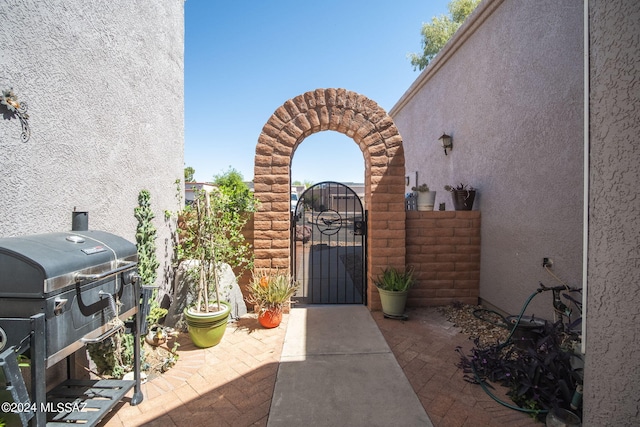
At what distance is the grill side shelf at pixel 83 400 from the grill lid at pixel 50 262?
0.93 meters

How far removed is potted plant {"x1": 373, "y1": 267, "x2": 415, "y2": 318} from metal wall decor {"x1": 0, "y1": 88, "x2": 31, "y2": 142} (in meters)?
3.97

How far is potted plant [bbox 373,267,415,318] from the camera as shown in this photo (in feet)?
13.0

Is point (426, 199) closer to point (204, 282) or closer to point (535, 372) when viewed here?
point (535, 372)

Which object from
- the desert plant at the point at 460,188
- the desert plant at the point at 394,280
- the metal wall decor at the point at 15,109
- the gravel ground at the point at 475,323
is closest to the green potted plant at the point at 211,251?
the metal wall decor at the point at 15,109

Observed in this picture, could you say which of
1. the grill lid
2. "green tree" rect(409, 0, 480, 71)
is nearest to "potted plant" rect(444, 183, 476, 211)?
the grill lid

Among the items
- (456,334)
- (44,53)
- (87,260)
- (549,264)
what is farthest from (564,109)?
(44,53)

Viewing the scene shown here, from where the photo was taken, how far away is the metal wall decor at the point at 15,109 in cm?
176

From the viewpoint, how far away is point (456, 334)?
11.7ft

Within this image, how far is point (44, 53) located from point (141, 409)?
9.18 feet

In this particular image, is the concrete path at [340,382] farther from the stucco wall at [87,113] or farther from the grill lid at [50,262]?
the stucco wall at [87,113]

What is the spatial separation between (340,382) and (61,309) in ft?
7.13

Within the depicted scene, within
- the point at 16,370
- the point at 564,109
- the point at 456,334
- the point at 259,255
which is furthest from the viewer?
the point at 259,255

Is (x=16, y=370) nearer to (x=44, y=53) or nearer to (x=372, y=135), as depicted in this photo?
(x=44, y=53)

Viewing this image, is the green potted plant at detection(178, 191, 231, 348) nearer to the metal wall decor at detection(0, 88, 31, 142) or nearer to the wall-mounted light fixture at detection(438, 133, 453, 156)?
the metal wall decor at detection(0, 88, 31, 142)
